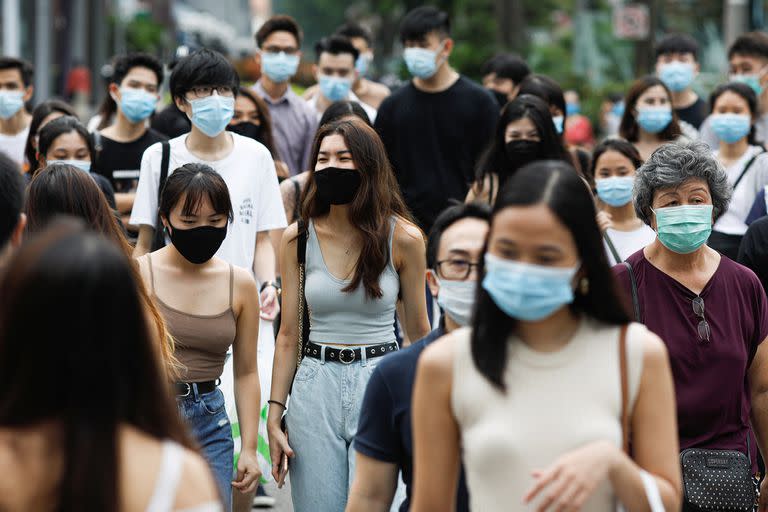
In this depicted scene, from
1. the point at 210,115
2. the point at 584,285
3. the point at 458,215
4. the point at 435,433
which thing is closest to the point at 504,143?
the point at 210,115

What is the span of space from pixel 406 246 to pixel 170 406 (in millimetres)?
2866

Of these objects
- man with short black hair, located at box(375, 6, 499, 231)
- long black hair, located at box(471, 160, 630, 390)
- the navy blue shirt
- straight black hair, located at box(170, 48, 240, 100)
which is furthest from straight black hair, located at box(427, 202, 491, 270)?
man with short black hair, located at box(375, 6, 499, 231)

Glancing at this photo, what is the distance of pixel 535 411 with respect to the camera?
10.7 feet

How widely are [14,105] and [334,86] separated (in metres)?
2.34

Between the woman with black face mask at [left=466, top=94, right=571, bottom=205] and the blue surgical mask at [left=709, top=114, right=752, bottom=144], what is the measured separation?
6.02ft

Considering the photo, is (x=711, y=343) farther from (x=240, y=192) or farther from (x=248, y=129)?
(x=248, y=129)

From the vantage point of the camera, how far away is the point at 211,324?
5.52 metres

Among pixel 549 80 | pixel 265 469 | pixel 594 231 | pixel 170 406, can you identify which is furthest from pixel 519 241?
pixel 549 80

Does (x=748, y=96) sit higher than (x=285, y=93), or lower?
higher

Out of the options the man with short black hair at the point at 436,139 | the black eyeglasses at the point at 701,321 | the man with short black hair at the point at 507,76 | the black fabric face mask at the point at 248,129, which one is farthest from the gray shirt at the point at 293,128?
the black eyeglasses at the point at 701,321

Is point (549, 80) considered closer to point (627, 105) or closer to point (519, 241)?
point (627, 105)

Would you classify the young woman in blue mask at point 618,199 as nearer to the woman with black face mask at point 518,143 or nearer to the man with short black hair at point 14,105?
the woman with black face mask at point 518,143

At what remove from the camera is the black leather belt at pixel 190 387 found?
216 inches

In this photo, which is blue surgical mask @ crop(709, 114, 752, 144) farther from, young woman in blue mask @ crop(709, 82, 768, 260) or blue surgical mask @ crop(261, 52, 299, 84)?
blue surgical mask @ crop(261, 52, 299, 84)
